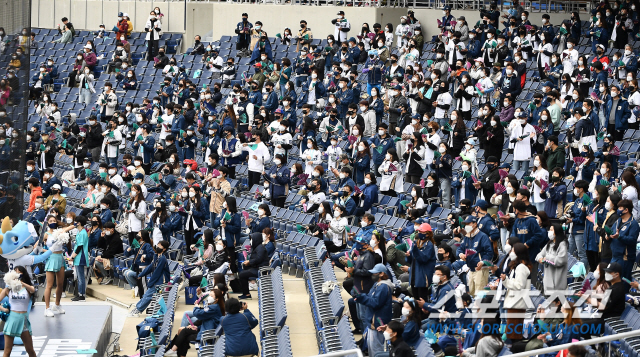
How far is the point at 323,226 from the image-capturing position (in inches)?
642

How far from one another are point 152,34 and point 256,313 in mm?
17762

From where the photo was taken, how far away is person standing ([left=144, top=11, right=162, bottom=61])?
3104 centimetres

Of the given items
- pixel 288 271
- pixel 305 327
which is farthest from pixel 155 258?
pixel 305 327

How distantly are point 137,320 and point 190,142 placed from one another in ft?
21.4

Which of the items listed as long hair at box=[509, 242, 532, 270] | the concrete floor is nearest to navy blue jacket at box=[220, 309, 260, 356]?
the concrete floor

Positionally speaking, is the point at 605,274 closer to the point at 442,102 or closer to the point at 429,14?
the point at 442,102

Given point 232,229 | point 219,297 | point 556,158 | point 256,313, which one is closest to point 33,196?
point 232,229

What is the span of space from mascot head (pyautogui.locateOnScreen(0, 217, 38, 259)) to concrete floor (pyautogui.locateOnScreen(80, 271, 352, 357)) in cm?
243

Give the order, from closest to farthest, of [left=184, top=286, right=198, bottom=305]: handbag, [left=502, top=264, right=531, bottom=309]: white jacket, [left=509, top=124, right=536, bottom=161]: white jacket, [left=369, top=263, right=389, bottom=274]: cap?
[left=502, top=264, right=531, bottom=309]: white jacket → [left=369, top=263, right=389, bottom=274]: cap → [left=184, top=286, right=198, bottom=305]: handbag → [left=509, top=124, right=536, bottom=161]: white jacket

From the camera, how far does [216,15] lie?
31.7 meters

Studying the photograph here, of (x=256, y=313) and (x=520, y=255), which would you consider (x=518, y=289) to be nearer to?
(x=520, y=255)

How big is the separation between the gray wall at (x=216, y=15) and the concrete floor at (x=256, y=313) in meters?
12.9

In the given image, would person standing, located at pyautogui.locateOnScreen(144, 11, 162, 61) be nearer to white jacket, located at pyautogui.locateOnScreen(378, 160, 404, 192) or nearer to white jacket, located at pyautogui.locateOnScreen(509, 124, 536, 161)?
white jacket, located at pyautogui.locateOnScreen(378, 160, 404, 192)

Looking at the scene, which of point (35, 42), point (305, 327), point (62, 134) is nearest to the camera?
point (305, 327)
